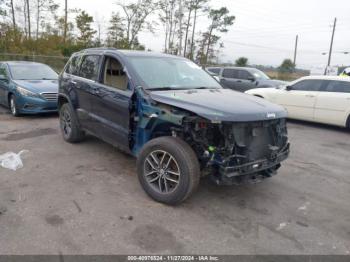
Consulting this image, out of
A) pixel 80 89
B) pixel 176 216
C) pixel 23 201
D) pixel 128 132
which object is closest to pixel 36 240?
pixel 23 201

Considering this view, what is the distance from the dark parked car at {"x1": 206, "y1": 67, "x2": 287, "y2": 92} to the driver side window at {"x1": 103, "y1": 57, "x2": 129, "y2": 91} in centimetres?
922

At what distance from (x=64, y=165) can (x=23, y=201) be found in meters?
1.21

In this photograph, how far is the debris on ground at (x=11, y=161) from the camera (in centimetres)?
448

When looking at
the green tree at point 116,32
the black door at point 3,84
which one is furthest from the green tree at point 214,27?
the black door at point 3,84

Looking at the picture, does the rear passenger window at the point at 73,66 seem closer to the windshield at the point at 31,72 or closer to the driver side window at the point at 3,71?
the windshield at the point at 31,72

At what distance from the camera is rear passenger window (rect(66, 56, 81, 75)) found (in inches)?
213

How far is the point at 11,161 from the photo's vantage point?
184 inches

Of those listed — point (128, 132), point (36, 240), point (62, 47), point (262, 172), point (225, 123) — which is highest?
point (62, 47)

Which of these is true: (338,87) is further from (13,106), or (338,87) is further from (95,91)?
(13,106)

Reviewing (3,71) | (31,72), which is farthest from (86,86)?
(3,71)

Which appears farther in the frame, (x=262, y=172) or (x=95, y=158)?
(x=95, y=158)

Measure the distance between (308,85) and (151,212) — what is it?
23.7ft

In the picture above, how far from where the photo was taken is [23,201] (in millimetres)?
3432

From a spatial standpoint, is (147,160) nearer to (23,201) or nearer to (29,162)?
(23,201)
